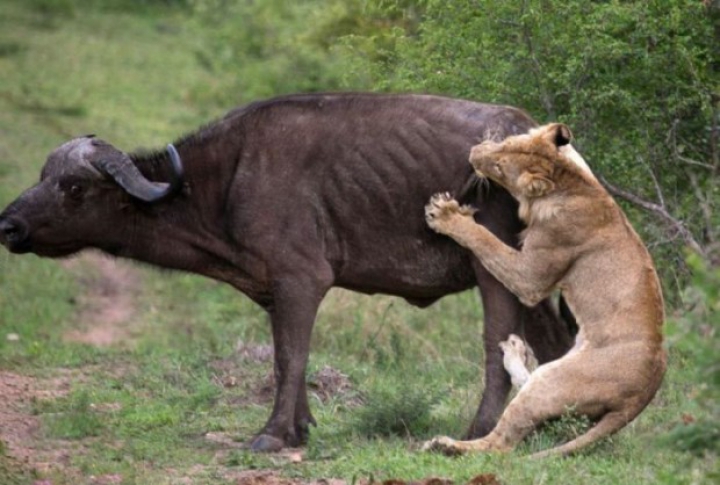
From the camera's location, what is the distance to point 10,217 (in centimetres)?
924

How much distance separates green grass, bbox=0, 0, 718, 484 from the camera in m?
7.91

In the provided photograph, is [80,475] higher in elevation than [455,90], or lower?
lower

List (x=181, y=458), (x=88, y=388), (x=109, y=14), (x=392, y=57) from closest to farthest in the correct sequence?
(x=181, y=458), (x=88, y=388), (x=392, y=57), (x=109, y=14)

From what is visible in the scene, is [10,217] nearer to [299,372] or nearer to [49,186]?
[49,186]

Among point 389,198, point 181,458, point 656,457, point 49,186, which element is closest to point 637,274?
point 656,457

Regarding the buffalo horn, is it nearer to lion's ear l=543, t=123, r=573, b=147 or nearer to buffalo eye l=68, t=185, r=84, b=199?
buffalo eye l=68, t=185, r=84, b=199

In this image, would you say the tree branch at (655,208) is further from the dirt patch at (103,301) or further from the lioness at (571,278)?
the dirt patch at (103,301)

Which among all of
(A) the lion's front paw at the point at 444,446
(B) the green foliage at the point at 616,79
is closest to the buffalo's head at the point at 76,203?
(A) the lion's front paw at the point at 444,446

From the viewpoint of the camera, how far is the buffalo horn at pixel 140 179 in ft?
29.8

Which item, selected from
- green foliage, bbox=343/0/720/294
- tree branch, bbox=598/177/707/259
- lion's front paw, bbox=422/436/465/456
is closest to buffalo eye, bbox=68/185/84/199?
lion's front paw, bbox=422/436/465/456

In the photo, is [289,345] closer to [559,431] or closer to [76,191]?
[76,191]

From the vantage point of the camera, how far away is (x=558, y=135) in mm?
8414

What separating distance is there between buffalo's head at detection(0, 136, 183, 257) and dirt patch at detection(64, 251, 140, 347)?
3.92 meters

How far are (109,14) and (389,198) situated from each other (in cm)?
2109
